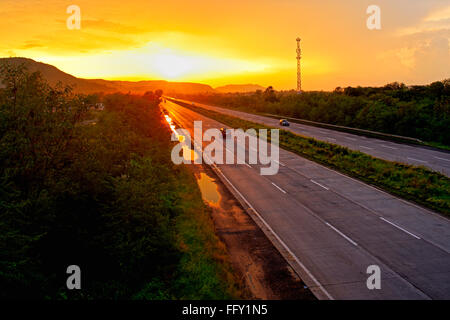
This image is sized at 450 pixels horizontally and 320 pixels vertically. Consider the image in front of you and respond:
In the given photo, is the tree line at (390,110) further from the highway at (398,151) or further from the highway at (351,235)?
the highway at (351,235)

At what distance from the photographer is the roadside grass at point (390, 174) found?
23094 mm

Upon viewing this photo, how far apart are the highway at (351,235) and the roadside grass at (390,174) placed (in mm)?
1256

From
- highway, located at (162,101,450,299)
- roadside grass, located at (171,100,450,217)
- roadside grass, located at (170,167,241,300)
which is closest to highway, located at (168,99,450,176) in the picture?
roadside grass, located at (171,100,450,217)

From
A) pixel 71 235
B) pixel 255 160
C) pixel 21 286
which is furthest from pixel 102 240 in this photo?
pixel 255 160

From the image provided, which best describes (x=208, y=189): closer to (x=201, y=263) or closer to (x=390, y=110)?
(x=201, y=263)

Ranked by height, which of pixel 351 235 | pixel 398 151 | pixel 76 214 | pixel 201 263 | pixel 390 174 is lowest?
pixel 201 263

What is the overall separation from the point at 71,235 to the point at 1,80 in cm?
628

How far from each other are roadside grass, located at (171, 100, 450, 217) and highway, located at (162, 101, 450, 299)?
1.26 m

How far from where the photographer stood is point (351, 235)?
1750cm

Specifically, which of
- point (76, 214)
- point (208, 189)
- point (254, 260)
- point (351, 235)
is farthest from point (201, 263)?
point (208, 189)

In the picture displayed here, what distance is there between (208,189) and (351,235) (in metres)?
12.4

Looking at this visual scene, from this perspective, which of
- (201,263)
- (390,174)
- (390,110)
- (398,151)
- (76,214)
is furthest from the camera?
(390,110)
